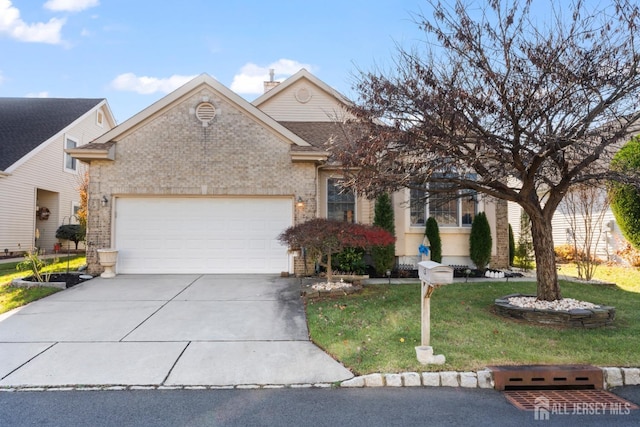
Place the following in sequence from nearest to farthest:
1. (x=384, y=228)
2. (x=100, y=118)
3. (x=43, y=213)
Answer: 1. (x=384, y=228)
2. (x=43, y=213)
3. (x=100, y=118)

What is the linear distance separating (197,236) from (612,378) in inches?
373

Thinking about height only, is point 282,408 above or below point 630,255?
below

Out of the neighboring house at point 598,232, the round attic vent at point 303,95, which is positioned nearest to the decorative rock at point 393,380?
the neighboring house at point 598,232

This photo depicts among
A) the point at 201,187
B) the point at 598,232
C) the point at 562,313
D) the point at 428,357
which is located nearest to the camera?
the point at 428,357

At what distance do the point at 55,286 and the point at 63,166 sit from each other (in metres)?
12.0

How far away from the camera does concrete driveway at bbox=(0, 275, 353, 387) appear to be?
167 inches

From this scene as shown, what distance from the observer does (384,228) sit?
35.2 feet

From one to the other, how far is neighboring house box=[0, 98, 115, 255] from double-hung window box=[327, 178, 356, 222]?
36.1 feet

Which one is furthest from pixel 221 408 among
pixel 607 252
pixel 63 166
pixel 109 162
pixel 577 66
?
pixel 63 166

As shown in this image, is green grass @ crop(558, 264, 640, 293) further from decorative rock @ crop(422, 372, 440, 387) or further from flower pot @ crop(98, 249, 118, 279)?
flower pot @ crop(98, 249, 118, 279)

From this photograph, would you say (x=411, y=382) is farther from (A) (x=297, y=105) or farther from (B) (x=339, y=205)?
(A) (x=297, y=105)

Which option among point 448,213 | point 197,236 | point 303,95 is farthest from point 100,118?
point 448,213

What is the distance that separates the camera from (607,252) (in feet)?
43.5

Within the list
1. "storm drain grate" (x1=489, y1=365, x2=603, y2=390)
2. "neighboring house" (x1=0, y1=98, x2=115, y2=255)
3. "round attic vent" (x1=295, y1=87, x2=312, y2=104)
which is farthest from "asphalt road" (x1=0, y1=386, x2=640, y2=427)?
"neighboring house" (x1=0, y1=98, x2=115, y2=255)
